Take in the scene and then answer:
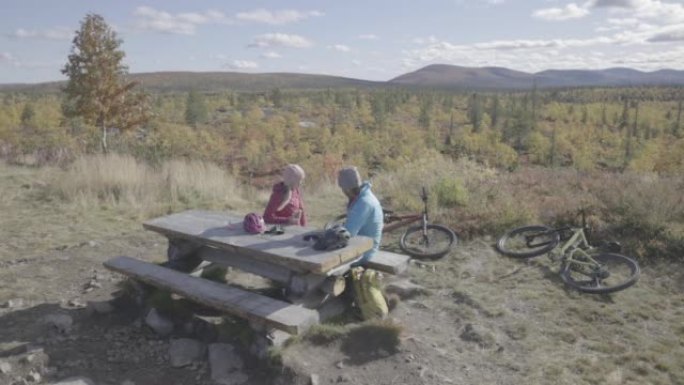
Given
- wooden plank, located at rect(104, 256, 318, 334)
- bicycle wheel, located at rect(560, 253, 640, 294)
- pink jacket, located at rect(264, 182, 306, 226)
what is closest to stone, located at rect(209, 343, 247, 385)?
wooden plank, located at rect(104, 256, 318, 334)

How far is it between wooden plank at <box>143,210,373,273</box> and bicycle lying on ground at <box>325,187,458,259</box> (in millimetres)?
1702

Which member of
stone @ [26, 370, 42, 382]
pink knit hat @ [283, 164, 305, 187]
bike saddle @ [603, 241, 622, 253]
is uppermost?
pink knit hat @ [283, 164, 305, 187]

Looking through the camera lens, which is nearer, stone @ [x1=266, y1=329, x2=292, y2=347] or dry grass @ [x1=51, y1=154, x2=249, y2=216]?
stone @ [x1=266, y1=329, x2=292, y2=347]

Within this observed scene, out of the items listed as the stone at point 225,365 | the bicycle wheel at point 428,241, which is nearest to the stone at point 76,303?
the stone at point 225,365

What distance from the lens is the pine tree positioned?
15.2m

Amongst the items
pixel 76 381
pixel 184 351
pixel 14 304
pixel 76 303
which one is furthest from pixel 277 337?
pixel 14 304

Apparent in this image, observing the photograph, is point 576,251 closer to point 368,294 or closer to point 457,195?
point 368,294

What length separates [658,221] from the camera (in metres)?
6.75

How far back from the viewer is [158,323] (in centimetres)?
475

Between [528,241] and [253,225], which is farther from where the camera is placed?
[528,241]

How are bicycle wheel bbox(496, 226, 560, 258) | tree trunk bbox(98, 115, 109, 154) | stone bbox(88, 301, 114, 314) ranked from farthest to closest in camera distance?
tree trunk bbox(98, 115, 109, 154) < bicycle wheel bbox(496, 226, 560, 258) < stone bbox(88, 301, 114, 314)

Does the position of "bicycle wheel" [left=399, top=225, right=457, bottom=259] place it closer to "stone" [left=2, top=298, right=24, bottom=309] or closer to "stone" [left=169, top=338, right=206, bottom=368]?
"stone" [left=169, top=338, right=206, bottom=368]

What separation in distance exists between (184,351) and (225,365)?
0.43 meters

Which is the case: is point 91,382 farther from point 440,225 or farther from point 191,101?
point 191,101
